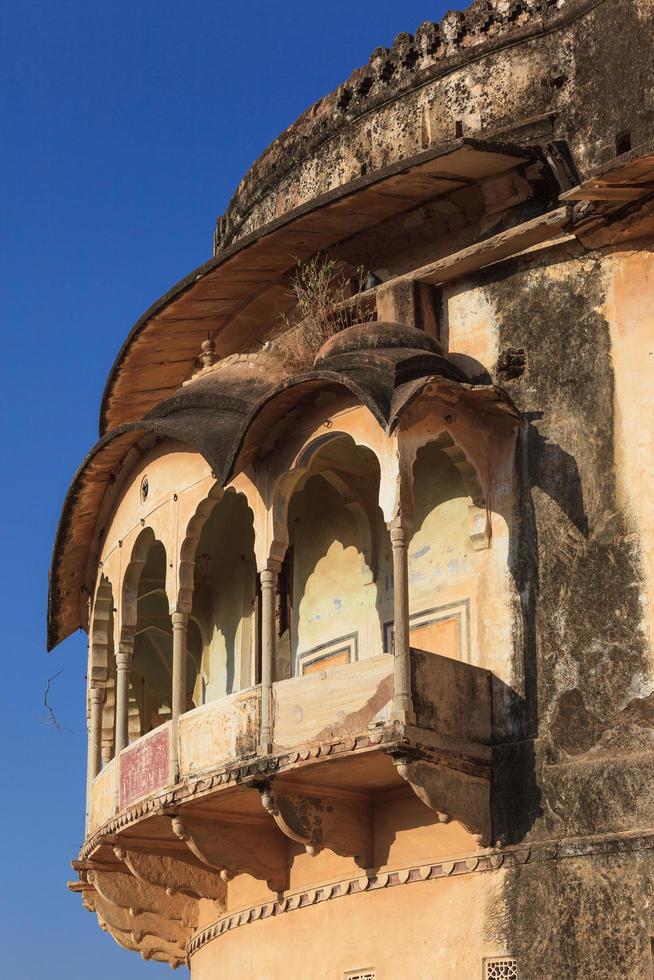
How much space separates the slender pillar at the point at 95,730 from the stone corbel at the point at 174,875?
48.6 inches

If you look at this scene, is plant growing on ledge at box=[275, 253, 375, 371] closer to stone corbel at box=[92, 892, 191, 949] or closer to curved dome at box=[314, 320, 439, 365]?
curved dome at box=[314, 320, 439, 365]

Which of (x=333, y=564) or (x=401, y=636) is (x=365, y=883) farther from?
(x=333, y=564)

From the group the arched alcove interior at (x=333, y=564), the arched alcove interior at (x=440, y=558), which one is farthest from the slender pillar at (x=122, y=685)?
the arched alcove interior at (x=440, y=558)

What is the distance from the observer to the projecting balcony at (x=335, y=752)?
11.0 meters

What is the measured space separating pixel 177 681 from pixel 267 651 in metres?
1.08

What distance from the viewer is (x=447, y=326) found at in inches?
498

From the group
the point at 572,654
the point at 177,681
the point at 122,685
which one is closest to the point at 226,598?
the point at 122,685

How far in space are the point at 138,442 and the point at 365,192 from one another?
9.37ft

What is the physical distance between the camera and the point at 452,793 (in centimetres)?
1106

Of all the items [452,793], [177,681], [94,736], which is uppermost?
[94,736]

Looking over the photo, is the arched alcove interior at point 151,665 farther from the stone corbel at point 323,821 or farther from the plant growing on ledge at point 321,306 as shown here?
the stone corbel at point 323,821

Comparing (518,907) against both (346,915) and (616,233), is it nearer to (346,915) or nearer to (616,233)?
(346,915)

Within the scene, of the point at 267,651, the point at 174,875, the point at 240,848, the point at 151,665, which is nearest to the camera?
the point at 267,651

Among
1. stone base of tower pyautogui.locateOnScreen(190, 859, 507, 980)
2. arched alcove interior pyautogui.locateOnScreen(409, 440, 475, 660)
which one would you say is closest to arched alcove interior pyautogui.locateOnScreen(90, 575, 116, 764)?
stone base of tower pyautogui.locateOnScreen(190, 859, 507, 980)
